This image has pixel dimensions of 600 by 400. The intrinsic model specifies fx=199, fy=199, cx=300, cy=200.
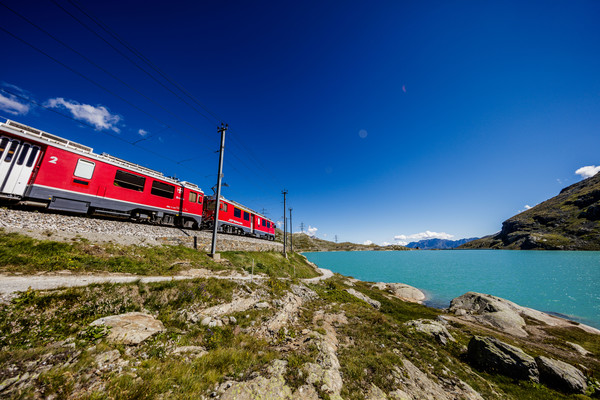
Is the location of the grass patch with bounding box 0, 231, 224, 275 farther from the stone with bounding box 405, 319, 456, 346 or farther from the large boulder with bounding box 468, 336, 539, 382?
the large boulder with bounding box 468, 336, 539, 382

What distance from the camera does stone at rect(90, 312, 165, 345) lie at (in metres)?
6.36

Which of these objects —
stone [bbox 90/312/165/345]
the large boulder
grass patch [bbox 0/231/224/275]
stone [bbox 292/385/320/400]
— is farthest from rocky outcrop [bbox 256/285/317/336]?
the large boulder

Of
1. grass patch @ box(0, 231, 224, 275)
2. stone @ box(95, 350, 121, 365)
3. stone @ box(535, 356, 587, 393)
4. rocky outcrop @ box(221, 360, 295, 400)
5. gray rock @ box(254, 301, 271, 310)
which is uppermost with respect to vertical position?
grass patch @ box(0, 231, 224, 275)

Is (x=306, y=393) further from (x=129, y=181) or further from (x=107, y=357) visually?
(x=129, y=181)

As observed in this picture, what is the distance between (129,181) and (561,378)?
1194 inches

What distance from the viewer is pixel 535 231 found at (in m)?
173

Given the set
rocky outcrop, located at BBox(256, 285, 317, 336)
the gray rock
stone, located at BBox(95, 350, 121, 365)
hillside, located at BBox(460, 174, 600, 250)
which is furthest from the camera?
hillside, located at BBox(460, 174, 600, 250)

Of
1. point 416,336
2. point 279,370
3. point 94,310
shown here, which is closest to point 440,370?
point 416,336

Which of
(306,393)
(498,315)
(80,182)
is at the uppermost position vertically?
(80,182)

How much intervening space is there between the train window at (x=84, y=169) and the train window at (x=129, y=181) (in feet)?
4.69

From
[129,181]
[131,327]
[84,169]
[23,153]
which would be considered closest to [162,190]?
[129,181]

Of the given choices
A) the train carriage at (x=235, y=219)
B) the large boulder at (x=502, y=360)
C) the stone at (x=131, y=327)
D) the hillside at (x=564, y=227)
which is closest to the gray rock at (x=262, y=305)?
the stone at (x=131, y=327)

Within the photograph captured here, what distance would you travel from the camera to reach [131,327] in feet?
22.7

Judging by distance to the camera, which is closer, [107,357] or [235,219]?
[107,357]
